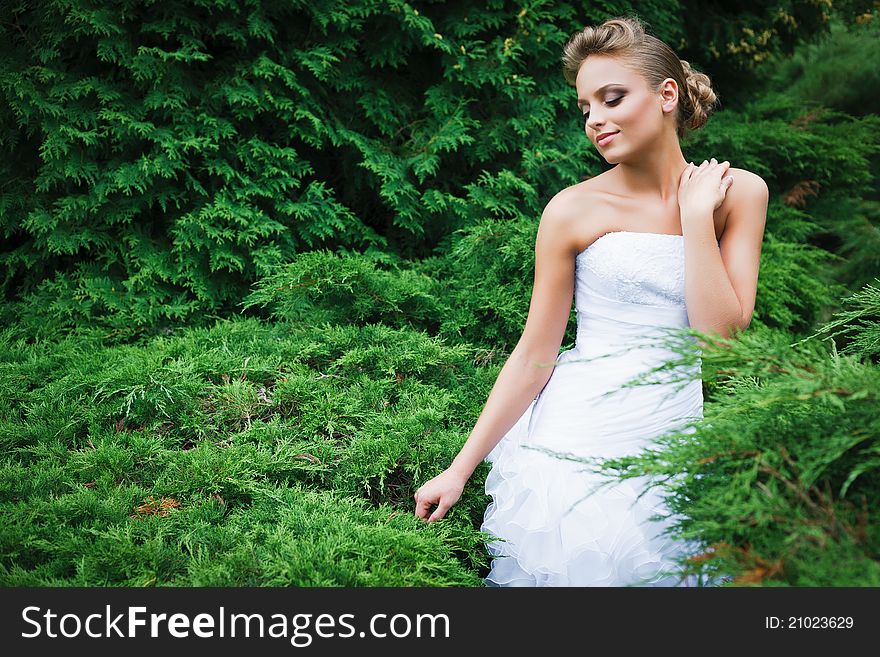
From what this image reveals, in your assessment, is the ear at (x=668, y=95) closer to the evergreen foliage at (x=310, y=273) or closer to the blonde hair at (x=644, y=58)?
the blonde hair at (x=644, y=58)

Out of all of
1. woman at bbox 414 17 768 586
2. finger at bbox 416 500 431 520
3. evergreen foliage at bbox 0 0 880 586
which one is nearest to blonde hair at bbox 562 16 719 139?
woman at bbox 414 17 768 586

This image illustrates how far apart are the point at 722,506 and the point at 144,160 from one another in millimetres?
3771

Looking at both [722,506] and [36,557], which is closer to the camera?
[722,506]

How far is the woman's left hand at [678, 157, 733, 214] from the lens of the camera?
6.87 feet

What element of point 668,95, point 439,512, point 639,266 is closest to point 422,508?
point 439,512

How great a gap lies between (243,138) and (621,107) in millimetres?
2854

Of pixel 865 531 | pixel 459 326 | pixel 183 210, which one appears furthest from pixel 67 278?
pixel 865 531

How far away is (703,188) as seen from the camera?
7.04ft

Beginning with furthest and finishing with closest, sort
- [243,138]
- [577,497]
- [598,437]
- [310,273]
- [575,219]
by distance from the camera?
[243,138] → [310,273] → [575,219] → [598,437] → [577,497]

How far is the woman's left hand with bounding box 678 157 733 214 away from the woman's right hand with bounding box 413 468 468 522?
109 centimetres

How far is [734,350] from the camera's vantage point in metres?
1.41

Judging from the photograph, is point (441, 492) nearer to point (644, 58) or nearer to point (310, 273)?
point (644, 58)

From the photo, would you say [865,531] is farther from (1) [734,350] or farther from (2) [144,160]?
(2) [144,160]
